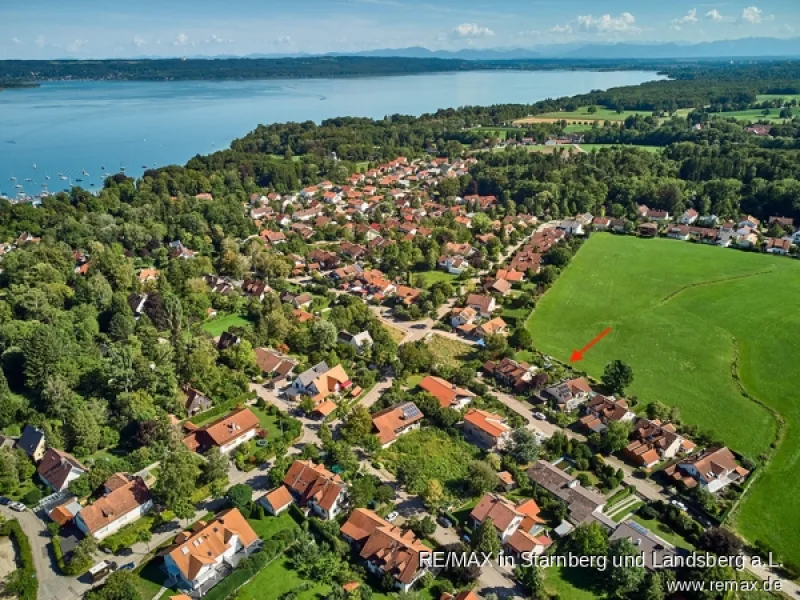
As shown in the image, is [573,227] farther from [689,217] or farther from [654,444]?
[654,444]

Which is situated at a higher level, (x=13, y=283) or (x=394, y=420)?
(x=13, y=283)

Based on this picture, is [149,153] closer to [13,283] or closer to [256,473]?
[13,283]

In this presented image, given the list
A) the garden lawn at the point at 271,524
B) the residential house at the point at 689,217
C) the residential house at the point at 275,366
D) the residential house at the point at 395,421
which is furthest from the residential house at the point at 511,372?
the residential house at the point at 689,217

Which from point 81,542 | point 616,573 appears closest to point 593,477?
point 616,573

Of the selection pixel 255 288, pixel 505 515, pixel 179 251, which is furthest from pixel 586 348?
pixel 179 251

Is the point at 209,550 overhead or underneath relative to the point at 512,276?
underneath

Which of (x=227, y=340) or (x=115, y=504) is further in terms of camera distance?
(x=227, y=340)

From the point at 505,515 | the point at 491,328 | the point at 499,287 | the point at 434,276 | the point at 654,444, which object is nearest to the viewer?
the point at 505,515
